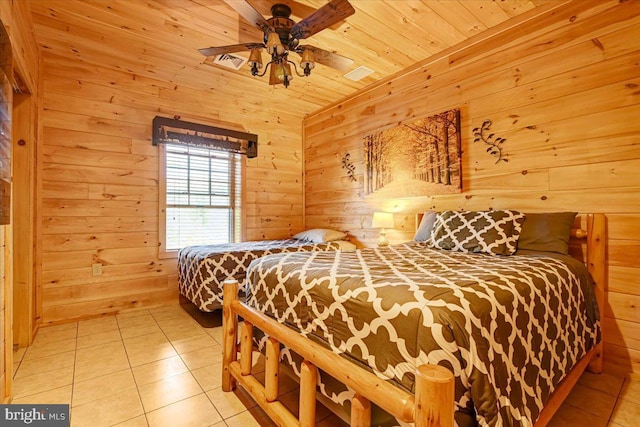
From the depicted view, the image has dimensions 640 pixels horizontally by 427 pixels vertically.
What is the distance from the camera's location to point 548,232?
203cm

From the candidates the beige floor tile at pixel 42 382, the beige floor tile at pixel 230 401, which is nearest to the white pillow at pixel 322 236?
the beige floor tile at pixel 230 401

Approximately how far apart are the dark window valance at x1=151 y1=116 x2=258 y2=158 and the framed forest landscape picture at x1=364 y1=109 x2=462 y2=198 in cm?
156

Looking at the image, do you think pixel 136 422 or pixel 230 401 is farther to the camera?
pixel 230 401

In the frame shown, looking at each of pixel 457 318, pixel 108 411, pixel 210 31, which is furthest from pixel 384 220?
pixel 108 411

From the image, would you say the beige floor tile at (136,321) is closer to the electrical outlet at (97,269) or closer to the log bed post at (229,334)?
the electrical outlet at (97,269)

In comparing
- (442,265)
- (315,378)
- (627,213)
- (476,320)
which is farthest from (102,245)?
(627,213)

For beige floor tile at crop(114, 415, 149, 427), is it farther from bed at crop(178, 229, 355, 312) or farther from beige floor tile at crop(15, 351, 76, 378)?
bed at crop(178, 229, 355, 312)

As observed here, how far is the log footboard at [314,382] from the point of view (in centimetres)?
75

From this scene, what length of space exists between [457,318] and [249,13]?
199 centimetres

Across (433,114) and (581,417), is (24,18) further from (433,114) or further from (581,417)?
(581,417)

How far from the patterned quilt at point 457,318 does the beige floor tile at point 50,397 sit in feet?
3.81

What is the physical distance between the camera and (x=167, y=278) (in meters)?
3.48

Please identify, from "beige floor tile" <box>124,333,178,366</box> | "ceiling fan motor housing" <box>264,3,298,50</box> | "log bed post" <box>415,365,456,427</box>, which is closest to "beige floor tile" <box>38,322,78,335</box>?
"beige floor tile" <box>124,333,178,366</box>

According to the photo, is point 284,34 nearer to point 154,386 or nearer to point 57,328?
point 154,386
